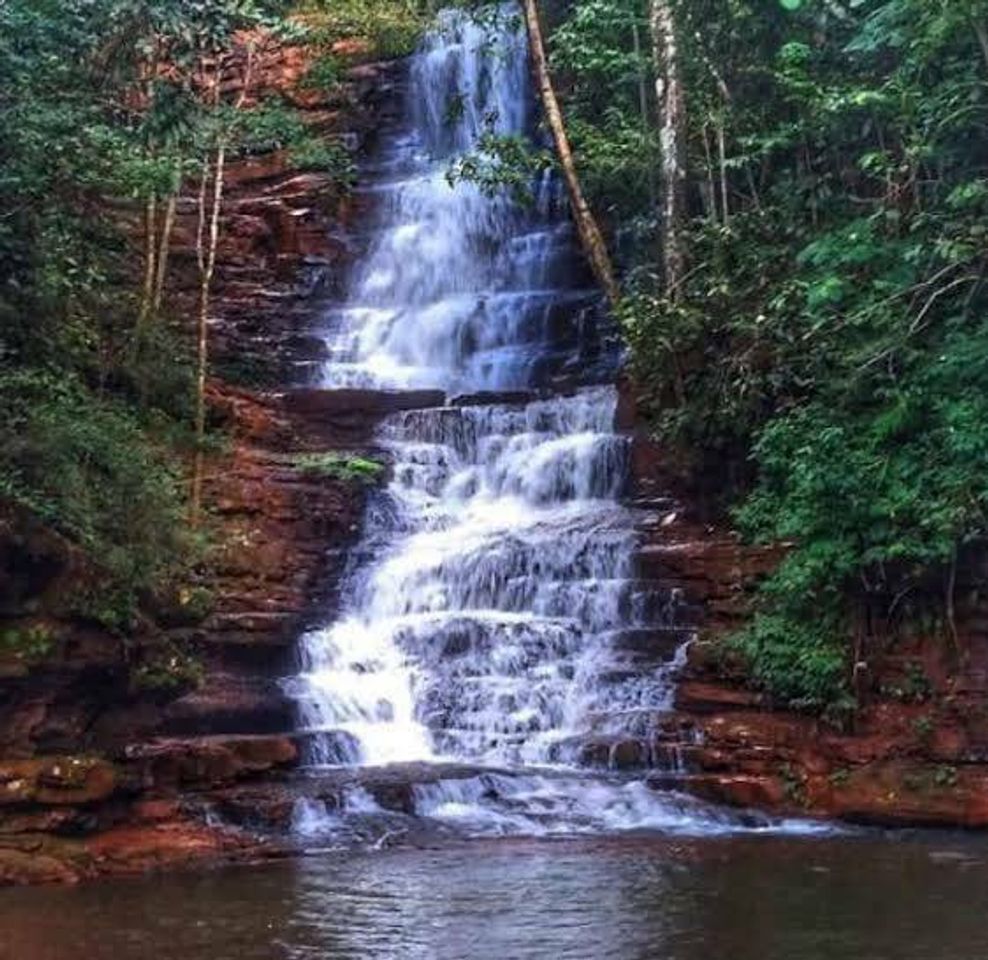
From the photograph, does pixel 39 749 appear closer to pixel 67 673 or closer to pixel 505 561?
pixel 67 673

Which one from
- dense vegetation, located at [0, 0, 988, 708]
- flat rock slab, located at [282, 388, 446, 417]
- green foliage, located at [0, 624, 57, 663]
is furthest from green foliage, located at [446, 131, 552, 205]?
green foliage, located at [0, 624, 57, 663]

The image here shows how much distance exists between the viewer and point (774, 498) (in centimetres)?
1406

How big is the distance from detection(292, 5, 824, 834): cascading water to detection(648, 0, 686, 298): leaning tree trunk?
1.96 meters

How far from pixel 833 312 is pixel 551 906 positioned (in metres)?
7.86

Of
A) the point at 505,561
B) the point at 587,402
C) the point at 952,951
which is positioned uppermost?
the point at 587,402

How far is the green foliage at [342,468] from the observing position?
16.9 metres

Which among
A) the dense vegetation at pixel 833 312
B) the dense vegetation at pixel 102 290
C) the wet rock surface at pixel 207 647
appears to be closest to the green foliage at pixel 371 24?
the wet rock surface at pixel 207 647

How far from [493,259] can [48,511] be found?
1284 cm

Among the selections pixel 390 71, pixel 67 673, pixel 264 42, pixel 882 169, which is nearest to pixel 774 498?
pixel 882 169

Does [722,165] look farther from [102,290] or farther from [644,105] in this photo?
[102,290]

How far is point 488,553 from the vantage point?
15234 millimetres

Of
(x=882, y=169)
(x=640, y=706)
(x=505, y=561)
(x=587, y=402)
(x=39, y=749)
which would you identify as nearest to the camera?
(x=39, y=749)

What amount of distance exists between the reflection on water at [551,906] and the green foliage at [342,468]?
7.43 m

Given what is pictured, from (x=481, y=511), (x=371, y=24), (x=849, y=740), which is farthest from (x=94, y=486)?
(x=371, y=24)
